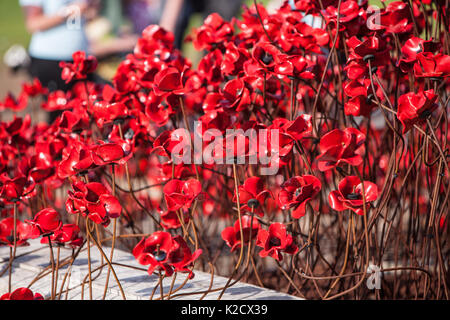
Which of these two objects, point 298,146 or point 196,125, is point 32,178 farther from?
point 298,146

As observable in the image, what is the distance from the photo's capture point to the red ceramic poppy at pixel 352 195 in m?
0.63

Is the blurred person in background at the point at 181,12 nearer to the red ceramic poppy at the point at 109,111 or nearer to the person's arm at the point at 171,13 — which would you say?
the person's arm at the point at 171,13

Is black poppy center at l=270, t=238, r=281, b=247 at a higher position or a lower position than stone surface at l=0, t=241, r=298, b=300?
higher

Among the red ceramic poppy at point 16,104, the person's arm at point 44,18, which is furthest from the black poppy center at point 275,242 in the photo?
the person's arm at point 44,18

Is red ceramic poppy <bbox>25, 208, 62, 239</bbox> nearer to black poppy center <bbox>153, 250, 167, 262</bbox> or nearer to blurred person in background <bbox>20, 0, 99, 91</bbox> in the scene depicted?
black poppy center <bbox>153, 250, 167, 262</bbox>

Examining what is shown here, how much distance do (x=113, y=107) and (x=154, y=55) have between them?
0.70ft

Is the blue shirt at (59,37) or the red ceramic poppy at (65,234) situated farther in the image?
the blue shirt at (59,37)

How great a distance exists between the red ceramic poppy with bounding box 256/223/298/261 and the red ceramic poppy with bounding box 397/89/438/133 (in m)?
0.24

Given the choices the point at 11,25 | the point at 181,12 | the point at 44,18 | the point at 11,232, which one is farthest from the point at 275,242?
the point at 11,25

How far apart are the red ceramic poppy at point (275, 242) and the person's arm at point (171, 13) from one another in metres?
3.04

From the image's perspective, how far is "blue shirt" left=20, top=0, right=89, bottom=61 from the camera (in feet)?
10.6

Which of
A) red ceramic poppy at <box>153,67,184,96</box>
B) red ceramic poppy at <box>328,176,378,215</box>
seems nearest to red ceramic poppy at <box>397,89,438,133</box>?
red ceramic poppy at <box>328,176,378,215</box>

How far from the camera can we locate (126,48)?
3584mm
